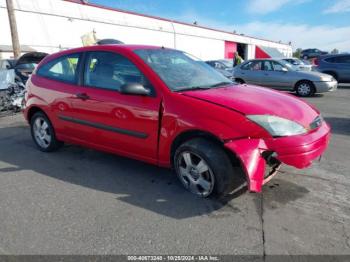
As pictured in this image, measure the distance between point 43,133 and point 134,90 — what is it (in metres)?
2.39

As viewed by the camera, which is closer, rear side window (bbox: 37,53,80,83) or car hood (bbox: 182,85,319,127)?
car hood (bbox: 182,85,319,127)

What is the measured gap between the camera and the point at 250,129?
3.23 meters

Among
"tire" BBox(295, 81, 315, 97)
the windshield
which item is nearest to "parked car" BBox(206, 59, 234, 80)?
"tire" BBox(295, 81, 315, 97)

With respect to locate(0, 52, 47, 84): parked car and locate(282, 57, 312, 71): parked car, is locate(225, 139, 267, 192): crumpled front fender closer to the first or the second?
locate(0, 52, 47, 84): parked car

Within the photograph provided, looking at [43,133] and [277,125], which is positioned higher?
[277,125]

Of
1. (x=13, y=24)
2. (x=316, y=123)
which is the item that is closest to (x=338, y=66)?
(x=316, y=123)

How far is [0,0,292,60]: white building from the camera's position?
62.8 feet

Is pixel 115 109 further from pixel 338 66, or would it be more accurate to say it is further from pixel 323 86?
pixel 338 66

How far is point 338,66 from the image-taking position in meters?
15.9

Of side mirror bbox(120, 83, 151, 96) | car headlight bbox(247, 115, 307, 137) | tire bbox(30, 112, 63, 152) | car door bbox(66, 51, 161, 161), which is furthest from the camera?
tire bbox(30, 112, 63, 152)

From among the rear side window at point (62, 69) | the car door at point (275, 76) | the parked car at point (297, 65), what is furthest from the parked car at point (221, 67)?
the rear side window at point (62, 69)

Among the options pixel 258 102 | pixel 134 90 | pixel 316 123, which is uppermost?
pixel 134 90

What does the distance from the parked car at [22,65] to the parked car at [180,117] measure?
550cm

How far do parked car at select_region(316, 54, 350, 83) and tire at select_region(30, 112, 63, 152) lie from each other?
14.6 meters
